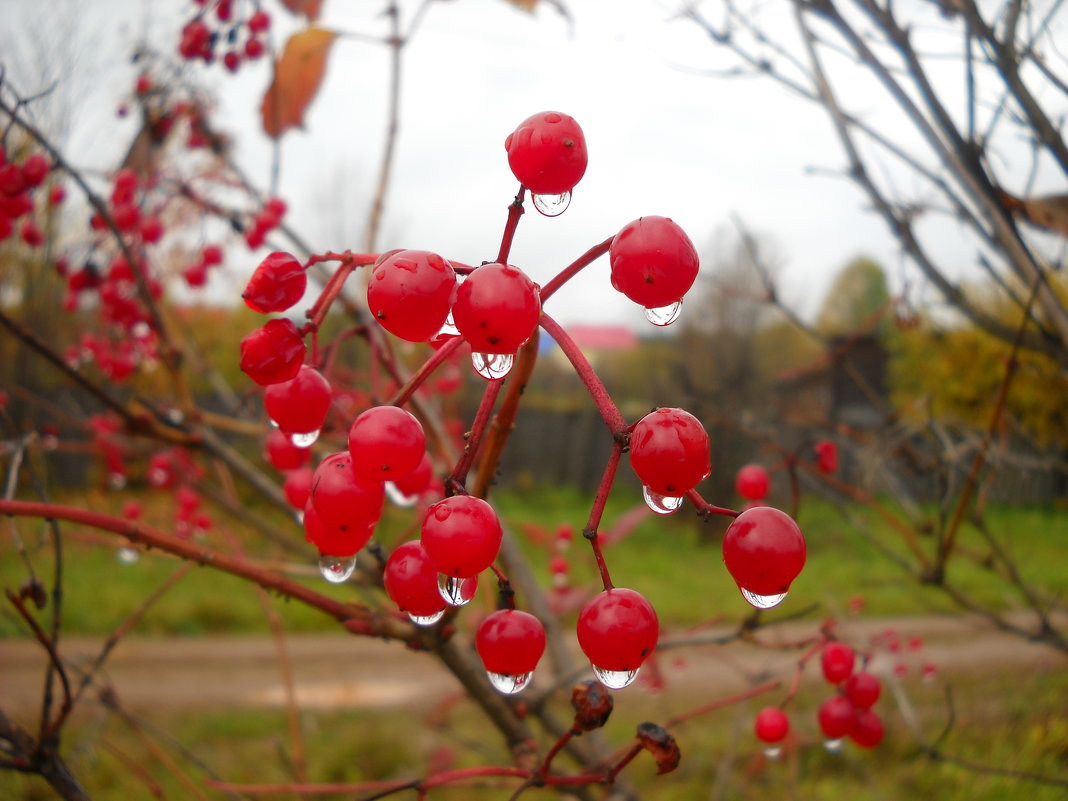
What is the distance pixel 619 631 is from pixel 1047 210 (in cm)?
117

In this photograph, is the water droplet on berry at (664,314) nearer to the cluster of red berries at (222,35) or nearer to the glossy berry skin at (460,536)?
the glossy berry skin at (460,536)

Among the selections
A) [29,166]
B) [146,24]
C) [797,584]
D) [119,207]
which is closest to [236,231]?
[119,207]

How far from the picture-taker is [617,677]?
0.64 m

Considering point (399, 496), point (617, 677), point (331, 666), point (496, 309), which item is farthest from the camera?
point (331, 666)

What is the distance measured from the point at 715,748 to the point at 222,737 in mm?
2635

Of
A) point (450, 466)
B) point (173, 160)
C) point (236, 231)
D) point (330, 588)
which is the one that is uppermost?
point (173, 160)

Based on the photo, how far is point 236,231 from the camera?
6.65ft

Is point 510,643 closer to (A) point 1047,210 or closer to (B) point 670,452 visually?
(B) point 670,452

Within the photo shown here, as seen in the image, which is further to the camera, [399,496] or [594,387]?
[399,496]

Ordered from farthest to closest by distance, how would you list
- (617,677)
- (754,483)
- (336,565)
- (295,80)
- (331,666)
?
(331,666) → (295,80) → (754,483) → (336,565) → (617,677)

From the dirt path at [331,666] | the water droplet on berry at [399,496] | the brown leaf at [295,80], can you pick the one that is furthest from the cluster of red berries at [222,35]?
the dirt path at [331,666]

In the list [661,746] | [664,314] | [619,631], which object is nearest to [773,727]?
[661,746]

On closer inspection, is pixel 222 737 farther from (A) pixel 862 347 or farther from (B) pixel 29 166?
(A) pixel 862 347

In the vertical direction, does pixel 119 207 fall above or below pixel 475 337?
above
